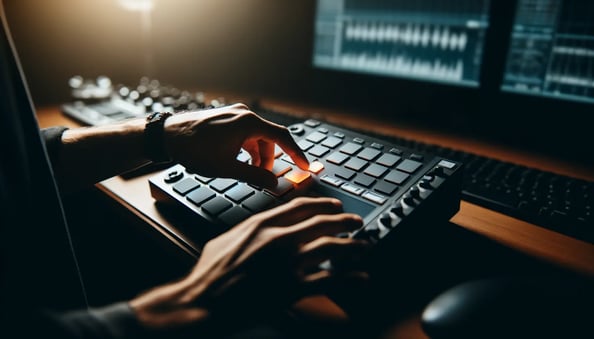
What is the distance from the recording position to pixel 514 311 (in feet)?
1.30

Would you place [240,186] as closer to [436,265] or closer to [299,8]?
[436,265]

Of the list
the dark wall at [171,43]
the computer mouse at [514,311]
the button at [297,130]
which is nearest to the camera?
the computer mouse at [514,311]

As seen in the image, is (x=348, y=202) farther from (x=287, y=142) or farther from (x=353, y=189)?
(x=287, y=142)

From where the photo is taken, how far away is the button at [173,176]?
0.64m

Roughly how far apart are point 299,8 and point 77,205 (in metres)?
0.82

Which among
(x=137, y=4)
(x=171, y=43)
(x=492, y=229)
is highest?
(x=137, y=4)

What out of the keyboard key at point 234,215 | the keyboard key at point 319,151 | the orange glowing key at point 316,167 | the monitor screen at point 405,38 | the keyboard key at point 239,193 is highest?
the monitor screen at point 405,38

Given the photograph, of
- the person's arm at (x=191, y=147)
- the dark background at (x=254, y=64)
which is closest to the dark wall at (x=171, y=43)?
the dark background at (x=254, y=64)

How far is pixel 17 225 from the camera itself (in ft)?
1.39

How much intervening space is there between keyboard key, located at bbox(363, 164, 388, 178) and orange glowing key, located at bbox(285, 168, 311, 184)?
0.08 meters

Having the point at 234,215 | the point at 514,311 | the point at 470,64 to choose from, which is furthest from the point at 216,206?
the point at 470,64

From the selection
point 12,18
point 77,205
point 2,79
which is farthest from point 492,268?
point 12,18

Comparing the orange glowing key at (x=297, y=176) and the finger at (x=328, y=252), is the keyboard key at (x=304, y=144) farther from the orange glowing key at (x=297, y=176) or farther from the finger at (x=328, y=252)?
the finger at (x=328, y=252)

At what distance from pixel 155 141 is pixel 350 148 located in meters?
0.31
